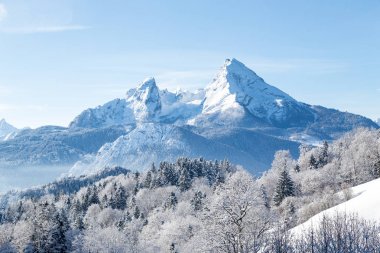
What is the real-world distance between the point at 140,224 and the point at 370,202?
72.7 m

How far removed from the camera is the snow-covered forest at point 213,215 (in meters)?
42.0

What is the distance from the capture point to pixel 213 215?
58.2 meters

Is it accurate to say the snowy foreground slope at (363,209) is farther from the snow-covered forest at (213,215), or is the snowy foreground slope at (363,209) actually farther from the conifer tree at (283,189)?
the conifer tree at (283,189)

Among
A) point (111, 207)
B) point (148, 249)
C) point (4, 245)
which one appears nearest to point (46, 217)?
point (4, 245)

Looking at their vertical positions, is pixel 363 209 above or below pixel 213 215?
above

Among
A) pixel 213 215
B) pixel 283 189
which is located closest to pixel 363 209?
pixel 213 215

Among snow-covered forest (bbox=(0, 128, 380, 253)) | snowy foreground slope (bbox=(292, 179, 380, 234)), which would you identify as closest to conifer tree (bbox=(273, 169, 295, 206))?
snow-covered forest (bbox=(0, 128, 380, 253))

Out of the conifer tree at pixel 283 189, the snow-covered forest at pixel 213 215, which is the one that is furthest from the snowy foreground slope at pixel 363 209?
the conifer tree at pixel 283 189

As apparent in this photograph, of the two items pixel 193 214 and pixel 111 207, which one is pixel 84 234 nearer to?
pixel 193 214

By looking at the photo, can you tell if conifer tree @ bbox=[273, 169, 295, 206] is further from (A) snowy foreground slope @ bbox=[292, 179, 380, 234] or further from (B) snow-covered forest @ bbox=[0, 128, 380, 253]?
(A) snowy foreground slope @ bbox=[292, 179, 380, 234]

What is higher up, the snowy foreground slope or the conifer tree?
the snowy foreground slope

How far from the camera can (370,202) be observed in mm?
63906

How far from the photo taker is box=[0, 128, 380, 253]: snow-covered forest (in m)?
42.0

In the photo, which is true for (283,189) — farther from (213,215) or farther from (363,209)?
(213,215)
